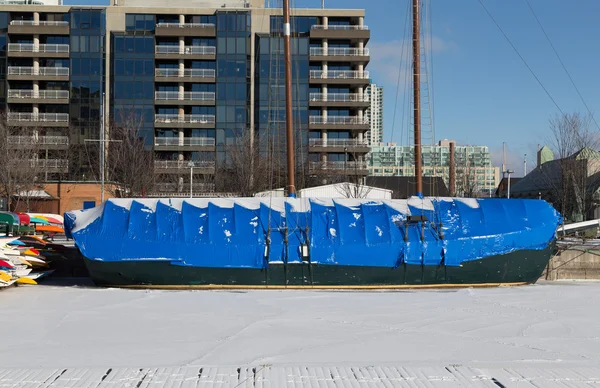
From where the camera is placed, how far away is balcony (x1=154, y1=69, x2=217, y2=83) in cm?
7081

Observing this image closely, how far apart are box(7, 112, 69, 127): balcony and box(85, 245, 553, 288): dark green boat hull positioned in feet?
175

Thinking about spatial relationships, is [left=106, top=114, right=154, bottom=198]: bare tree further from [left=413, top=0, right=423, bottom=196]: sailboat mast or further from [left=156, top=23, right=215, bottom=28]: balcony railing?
[left=413, top=0, right=423, bottom=196]: sailboat mast

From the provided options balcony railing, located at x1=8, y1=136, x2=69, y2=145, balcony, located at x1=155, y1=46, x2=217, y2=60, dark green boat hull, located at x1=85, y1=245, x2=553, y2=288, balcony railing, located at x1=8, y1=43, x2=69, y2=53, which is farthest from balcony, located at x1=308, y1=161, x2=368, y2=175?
dark green boat hull, located at x1=85, y1=245, x2=553, y2=288

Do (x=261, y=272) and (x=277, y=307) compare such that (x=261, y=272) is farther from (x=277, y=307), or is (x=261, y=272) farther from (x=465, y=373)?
(x=465, y=373)

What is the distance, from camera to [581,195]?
170ft

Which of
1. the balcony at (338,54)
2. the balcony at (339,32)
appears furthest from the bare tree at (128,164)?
the balcony at (339,32)

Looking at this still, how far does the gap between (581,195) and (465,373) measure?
45.9 metres

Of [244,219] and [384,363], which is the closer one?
[384,363]

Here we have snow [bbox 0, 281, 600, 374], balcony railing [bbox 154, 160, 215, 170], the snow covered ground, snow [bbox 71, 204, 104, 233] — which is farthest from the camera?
balcony railing [bbox 154, 160, 215, 170]

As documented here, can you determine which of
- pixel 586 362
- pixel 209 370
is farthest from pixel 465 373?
pixel 209 370

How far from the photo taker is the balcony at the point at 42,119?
70.6m

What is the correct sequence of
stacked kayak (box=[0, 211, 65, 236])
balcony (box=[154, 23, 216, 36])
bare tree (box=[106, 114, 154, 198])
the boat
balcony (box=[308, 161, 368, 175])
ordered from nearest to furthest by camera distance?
the boat → stacked kayak (box=[0, 211, 65, 236]) → bare tree (box=[106, 114, 154, 198]) → balcony (box=[308, 161, 368, 175]) → balcony (box=[154, 23, 216, 36])

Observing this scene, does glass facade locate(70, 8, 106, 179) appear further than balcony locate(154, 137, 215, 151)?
No

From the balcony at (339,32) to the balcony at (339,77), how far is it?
12.3 feet
